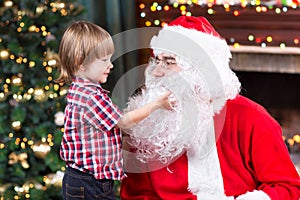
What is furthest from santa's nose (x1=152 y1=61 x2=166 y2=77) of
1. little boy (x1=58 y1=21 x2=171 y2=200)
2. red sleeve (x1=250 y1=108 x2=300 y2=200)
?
red sleeve (x1=250 y1=108 x2=300 y2=200)

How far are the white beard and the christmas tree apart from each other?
1.38 m

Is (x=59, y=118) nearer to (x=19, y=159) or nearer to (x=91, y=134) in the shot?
(x=19, y=159)

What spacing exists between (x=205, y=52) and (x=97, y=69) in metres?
0.37

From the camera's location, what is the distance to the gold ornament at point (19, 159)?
3547mm

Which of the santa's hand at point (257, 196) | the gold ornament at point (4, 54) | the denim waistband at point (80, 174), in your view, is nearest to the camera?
the santa's hand at point (257, 196)

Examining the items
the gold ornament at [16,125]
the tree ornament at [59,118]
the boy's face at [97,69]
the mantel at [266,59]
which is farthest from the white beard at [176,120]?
the mantel at [266,59]

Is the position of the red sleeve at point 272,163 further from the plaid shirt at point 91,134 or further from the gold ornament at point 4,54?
the gold ornament at point 4,54

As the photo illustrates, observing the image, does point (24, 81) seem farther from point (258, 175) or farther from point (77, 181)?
point (258, 175)

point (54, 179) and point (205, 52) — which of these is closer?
point (205, 52)

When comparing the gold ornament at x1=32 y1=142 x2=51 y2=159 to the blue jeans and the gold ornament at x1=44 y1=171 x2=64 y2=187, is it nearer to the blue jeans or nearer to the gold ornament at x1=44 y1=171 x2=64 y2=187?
the gold ornament at x1=44 y1=171 x2=64 y2=187

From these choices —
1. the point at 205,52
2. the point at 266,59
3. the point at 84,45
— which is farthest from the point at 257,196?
the point at 266,59

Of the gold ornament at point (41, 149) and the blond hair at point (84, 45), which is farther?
the gold ornament at point (41, 149)

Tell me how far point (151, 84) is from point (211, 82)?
215 mm

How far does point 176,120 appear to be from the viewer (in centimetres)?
211
